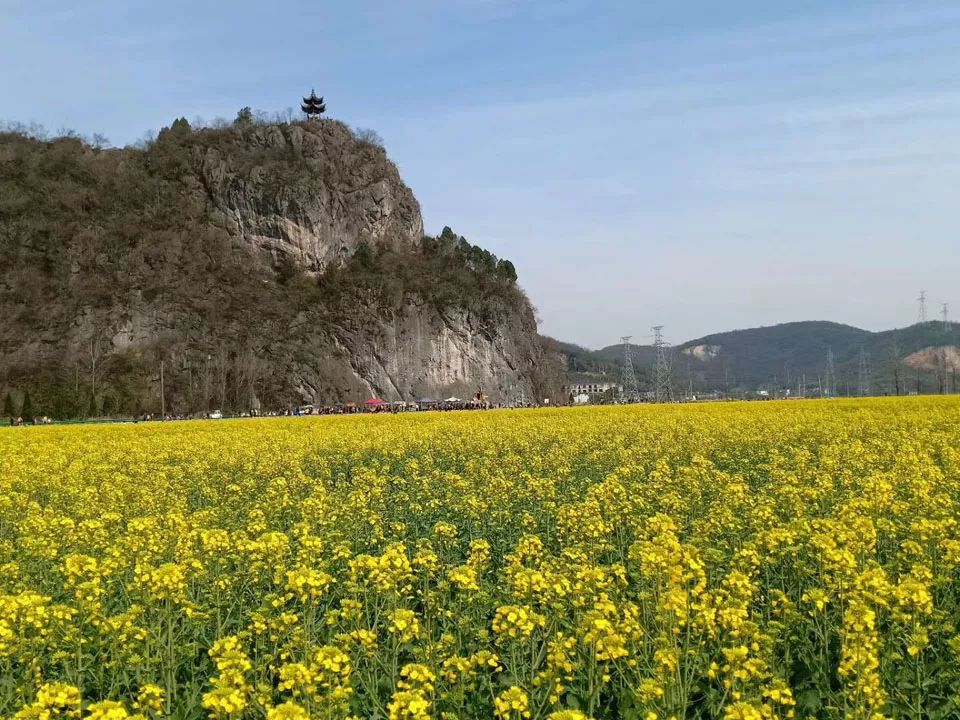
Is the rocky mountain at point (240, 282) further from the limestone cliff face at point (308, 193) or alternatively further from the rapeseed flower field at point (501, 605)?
the rapeseed flower field at point (501, 605)

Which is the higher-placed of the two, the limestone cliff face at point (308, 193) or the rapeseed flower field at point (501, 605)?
the limestone cliff face at point (308, 193)

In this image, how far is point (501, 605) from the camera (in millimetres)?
7160

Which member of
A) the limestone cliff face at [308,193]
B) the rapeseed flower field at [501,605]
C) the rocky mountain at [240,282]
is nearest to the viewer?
the rapeseed flower field at [501,605]

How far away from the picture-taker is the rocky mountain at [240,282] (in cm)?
10375

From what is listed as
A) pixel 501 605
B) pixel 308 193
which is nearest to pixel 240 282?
pixel 308 193

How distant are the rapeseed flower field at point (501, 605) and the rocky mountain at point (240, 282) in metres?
79.1

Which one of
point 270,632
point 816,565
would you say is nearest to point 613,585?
point 816,565

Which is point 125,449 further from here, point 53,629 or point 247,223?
point 247,223

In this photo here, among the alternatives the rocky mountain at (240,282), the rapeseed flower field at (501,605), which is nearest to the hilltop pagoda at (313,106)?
the rocky mountain at (240,282)

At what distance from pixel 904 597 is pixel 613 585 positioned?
254 cm

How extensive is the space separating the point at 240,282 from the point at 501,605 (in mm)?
123169

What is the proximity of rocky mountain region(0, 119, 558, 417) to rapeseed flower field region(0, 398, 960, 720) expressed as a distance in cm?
7909

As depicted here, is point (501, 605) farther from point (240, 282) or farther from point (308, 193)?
point (308, 193)

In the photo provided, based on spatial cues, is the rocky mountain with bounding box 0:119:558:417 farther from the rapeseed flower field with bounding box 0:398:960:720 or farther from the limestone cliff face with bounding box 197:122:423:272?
the rapeseed flower field with bounding box 0:398:960:720
